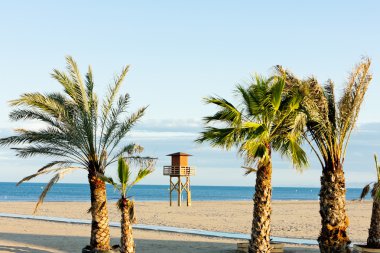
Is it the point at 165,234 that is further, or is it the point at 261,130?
the point at 165,234

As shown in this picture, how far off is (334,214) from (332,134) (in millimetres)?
2459

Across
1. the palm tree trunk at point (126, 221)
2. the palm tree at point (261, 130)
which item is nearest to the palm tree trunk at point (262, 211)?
the palm tree at point (261, 130)

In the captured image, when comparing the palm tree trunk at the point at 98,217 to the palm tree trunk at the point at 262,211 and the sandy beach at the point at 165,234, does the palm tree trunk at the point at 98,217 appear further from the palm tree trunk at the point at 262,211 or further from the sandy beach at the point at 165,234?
→ the palm tree trunk at the point at 262,211

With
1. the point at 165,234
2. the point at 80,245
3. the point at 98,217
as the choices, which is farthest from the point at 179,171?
the point at 98,217

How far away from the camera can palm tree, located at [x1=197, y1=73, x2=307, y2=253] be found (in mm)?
16562

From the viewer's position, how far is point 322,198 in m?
17.7

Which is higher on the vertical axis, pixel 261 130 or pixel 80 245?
pixel 261 130

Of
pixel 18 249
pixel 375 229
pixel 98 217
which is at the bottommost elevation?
pixel 18 249

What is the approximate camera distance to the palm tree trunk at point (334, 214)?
17453 millimetres

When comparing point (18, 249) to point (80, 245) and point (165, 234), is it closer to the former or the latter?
point (80, 245)

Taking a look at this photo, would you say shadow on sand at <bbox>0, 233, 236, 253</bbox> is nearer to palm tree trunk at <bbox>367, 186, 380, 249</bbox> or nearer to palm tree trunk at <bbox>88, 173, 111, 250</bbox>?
palm tree trunk at <bbox>88, 173, 111, 250</bbox>

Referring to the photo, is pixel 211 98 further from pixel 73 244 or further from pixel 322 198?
pixel 73 244

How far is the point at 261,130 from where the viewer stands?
54.4 ft

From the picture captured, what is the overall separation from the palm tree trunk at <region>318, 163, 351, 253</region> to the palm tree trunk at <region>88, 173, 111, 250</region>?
722cm
